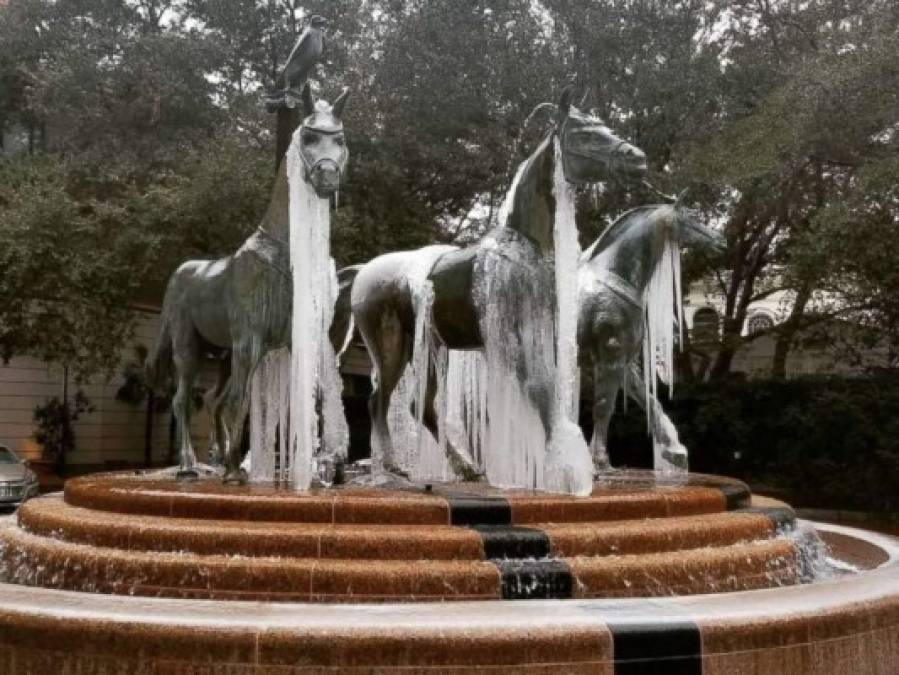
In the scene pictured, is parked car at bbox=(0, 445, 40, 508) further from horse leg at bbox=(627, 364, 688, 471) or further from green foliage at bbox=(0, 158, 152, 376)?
horse leg at bbox=(627, 364, 688, 471)

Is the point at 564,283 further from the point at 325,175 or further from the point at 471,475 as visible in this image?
the point at 325,175

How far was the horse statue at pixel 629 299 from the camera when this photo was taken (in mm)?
10688

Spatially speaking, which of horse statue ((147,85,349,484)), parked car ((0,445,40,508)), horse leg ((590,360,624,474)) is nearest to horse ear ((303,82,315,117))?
horse statue ((147,85,349,484))

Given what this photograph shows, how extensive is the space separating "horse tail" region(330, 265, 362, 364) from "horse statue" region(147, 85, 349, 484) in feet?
4.36

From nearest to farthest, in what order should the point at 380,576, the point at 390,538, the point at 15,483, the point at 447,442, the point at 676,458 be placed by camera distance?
the point at 380,576
the point at 390,538
the point at 447,442
the point at 676,458
the point at 15,483

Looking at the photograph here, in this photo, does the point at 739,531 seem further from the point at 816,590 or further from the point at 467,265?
the point at 467,265

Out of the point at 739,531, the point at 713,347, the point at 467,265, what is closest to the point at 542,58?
the point at 713,347

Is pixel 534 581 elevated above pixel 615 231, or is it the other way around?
pixel 615 231

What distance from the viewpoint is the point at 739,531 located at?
7.01m

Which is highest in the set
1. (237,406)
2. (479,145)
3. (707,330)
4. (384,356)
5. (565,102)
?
(479,145)

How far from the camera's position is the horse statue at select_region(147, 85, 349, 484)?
7898 mm

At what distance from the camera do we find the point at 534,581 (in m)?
5.71

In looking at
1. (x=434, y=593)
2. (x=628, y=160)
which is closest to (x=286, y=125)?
(x=628, y=160)

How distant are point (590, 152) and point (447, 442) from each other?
3.13 meters
